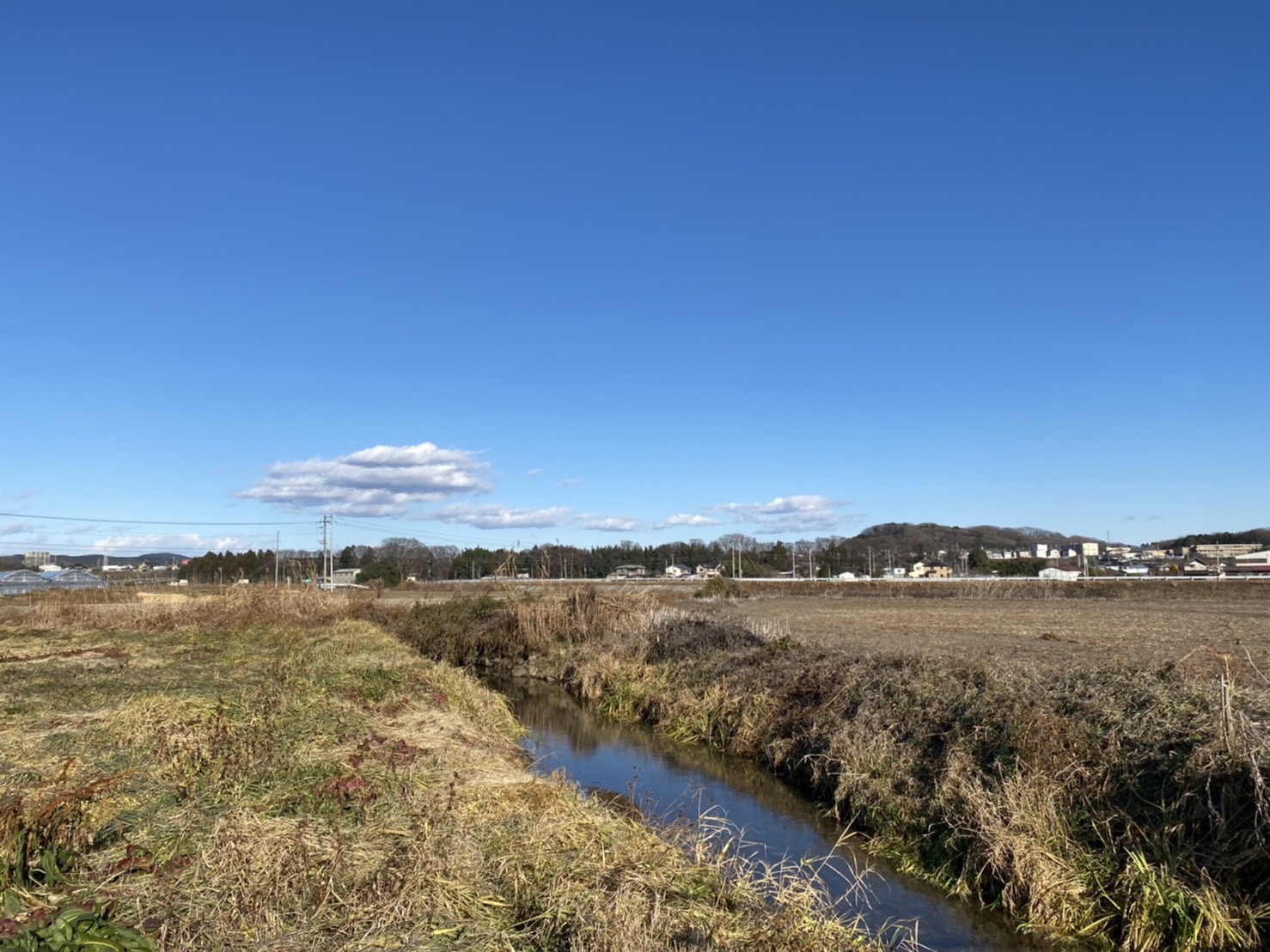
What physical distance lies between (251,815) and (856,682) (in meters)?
10.9

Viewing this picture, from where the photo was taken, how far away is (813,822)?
12062 mm

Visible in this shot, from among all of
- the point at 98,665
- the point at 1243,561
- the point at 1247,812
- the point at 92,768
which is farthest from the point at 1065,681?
the point at 1243,561

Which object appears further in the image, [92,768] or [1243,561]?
[1243,561]

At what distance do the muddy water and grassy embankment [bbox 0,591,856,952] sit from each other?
1.58m

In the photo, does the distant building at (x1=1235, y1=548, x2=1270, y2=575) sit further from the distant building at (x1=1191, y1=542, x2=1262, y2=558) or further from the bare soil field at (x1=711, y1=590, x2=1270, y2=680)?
the bare soil field at (x1=711, y1=590, x2=1270, y2=680)

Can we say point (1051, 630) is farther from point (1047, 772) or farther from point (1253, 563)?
point (1253, 563)

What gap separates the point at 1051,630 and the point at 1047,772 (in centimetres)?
2576

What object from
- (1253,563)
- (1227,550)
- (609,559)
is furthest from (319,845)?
(1227,550)

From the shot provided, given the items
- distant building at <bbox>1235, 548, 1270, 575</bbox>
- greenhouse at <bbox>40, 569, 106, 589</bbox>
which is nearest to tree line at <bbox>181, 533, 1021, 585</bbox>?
greenhouse at <bbox>40, 569, 106, 589</bbox>

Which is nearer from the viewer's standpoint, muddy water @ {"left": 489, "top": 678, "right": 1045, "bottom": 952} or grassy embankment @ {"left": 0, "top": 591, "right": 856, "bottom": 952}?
grassy embankment @ {"left": 0, "top": 591, "right": 856, "bottom": 952}

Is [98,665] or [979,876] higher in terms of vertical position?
[98,665]

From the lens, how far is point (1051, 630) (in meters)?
32.6

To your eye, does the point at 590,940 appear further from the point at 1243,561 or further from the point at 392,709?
the point at 1243,561

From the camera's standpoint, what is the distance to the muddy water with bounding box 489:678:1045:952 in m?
8.48
